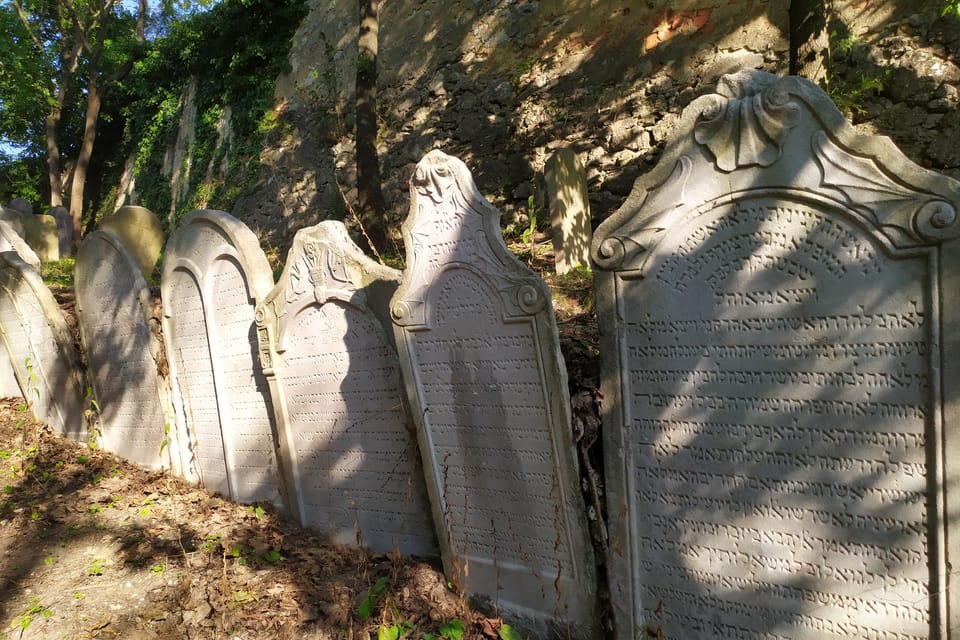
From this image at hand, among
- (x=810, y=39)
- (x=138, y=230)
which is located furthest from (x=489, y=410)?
(x=138, y=230)

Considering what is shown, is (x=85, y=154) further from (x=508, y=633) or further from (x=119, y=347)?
(x=508, y=633)

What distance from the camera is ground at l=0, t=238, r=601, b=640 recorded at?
3.51 meters

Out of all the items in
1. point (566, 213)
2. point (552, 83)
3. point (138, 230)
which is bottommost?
point (566, 213)

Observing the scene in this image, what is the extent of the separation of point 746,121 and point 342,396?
291 centimetres

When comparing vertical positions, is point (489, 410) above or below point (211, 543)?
above

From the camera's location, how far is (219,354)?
194 inches

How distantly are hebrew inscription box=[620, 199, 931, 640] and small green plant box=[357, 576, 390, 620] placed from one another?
5.07 ft

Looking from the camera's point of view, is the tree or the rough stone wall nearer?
the rough stone wall

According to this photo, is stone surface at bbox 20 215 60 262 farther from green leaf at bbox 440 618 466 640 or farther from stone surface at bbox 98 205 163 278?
green leaf at bbox 440 618 466 640

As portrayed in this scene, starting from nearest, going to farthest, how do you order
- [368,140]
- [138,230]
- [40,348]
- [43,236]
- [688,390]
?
1. [688,390]
2. [40,348]
3. [368,140]
4. [138,230]
5. [43,236]

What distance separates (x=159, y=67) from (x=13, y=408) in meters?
13.6

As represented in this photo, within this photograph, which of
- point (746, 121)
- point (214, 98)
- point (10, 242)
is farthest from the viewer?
point (214, 98)

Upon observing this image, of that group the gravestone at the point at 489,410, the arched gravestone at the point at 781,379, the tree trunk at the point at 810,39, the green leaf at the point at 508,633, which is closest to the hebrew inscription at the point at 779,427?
the arched gravestone at the point at 781,379

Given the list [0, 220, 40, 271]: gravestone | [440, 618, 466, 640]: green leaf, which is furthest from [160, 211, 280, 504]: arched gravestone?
[0, 220, 40, 271]: gravestone
